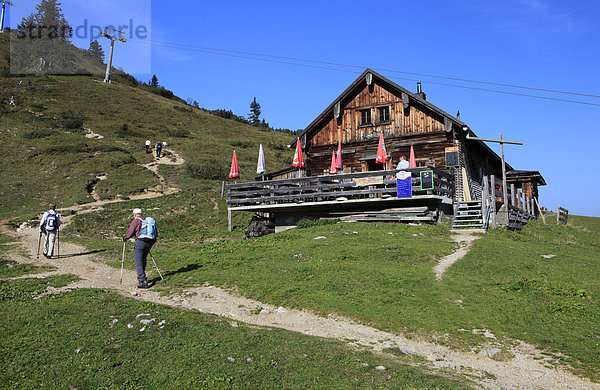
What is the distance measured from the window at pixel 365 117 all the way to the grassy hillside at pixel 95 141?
41.6 feet

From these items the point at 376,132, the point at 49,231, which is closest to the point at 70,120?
the point at 376,132

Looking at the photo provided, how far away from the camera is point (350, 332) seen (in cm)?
921

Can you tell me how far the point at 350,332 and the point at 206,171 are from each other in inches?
1351

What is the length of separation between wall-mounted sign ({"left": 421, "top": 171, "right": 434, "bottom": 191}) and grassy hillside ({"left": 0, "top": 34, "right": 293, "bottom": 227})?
1769 centimetres

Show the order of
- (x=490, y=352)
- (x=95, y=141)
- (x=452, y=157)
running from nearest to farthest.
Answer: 1. (x=490, y=352)
2. (x=452, y=157)
3. (x=95, y=141)

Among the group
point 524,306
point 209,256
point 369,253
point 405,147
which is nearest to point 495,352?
point 524,306

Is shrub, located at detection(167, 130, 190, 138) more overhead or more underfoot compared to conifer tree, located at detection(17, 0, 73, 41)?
more underfoot

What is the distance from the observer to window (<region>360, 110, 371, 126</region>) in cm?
2942

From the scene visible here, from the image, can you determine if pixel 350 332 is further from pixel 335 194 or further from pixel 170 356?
pixel 335 194

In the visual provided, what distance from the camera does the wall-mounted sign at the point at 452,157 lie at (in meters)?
26.2

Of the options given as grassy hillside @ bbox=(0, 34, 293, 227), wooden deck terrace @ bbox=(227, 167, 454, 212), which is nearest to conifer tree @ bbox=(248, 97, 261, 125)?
grassy hillside @ bbox=(0, 34, 293, 227)

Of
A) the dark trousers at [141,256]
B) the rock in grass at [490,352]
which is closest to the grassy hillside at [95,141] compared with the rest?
the dark trousers at [141,256]

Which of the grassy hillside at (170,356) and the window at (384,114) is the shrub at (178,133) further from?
the grassy hillside at (170,356)

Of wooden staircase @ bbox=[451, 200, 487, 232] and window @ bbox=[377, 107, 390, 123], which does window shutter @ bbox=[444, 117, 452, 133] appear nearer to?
window @ bbox=[377, 107, 390, 123]
